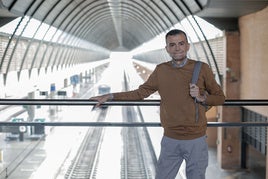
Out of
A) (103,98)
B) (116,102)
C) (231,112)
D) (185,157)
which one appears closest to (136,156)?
(231,112)

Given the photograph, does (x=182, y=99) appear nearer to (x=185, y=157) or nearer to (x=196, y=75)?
(x=196, y=75)

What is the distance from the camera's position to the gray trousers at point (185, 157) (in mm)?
3121

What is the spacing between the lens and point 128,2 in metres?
27.2

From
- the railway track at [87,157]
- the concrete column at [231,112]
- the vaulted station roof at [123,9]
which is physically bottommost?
the railway track at [87,157]

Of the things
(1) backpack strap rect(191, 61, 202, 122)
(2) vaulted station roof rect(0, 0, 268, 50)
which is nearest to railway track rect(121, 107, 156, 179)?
(2) vaulted station roof rect(0, 0, 268, 50)

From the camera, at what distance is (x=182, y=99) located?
3.08 meters

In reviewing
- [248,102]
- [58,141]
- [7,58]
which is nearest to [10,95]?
[7,58]

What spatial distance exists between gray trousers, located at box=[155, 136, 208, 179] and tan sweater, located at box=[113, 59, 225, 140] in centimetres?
5

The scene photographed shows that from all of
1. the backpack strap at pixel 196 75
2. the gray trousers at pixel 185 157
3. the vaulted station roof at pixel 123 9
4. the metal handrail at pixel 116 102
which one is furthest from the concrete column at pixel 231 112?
the backpack strap at pixel 196 75

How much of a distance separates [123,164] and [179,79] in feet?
46.8

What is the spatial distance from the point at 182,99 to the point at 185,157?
46 cm

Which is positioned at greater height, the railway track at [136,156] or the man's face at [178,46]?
the man's face at [178,46]

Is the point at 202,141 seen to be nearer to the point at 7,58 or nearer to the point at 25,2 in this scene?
the point at 25,2

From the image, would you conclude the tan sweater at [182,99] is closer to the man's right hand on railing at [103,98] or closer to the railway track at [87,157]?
the man's right hand on railing at [103,98]
